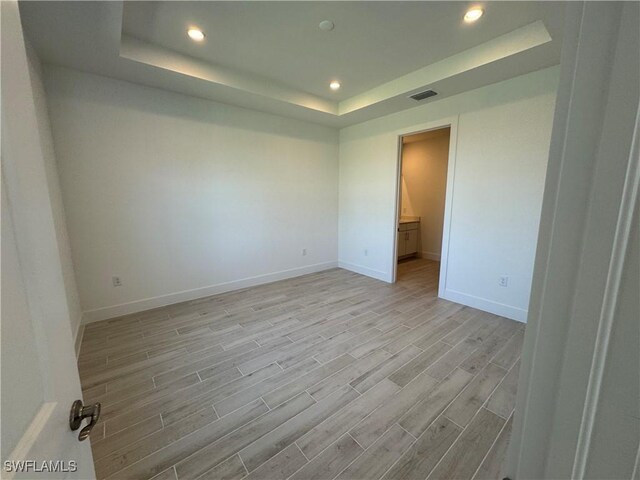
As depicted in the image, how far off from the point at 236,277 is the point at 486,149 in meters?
3.76

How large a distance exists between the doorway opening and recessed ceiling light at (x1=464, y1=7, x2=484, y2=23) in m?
3.45

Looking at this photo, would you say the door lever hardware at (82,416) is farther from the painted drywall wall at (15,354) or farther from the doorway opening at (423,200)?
the doorway opening at (423,200)

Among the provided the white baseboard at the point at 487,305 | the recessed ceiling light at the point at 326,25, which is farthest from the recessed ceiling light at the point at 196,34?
the white baseboard at the point at 487,305

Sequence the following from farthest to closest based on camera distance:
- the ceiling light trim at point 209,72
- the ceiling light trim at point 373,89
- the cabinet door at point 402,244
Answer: the cabinet door at point 402,244 < the ceiling light trim at point 209,72 < the ceiling light trim at point 373,89

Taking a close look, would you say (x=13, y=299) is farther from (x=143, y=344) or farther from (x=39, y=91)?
(x=39, y=91)

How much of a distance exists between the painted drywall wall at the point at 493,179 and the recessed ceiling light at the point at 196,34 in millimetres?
2657

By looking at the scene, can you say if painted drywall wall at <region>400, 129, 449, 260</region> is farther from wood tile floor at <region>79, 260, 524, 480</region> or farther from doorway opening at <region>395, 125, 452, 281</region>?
wood tile floor at <region>79, 260, 524, 480</region>

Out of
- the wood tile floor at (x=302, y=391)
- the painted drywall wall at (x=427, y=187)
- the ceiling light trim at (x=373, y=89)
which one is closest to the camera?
the wood tile floor at (x=302, y=391)

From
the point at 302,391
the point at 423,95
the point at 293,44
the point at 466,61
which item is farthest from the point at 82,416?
the point at 423,95

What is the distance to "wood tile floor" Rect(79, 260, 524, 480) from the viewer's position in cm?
137

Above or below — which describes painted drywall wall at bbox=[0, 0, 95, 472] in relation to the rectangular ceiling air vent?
below

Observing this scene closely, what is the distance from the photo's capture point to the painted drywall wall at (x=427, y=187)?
552cm

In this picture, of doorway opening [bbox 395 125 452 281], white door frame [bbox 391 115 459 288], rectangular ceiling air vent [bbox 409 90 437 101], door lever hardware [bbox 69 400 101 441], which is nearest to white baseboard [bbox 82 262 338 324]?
white door frame [bbox 391 115 459 288]

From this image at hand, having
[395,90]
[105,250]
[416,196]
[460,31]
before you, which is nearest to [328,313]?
[105,250]
